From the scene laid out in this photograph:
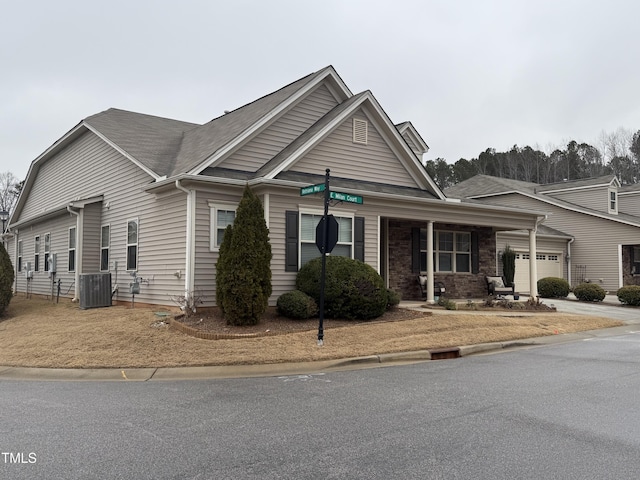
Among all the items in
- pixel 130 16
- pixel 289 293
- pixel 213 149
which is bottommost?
pixel 289 293

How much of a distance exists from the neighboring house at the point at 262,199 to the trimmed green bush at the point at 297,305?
1.06 metres

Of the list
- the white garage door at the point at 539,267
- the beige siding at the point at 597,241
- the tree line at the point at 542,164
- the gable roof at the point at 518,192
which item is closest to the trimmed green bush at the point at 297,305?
the white garage door at the point at 539,267

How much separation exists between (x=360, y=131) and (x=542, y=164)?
5510 cm

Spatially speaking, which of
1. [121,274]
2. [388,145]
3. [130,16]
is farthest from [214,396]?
[130,16]

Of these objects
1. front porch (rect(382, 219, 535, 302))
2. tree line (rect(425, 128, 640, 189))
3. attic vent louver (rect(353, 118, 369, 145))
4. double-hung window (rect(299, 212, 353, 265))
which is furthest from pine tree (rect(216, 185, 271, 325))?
tree line (rect(425, 128, 640, 189))

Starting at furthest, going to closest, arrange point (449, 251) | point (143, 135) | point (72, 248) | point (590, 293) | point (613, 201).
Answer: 1. point (613, 201)
2. point (590, 293)
3. point (449, 251)
4. point (72, 248)
5. point (143, 135)

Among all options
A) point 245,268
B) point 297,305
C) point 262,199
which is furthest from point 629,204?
point 245,268

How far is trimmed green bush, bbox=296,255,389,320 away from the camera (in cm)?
1212

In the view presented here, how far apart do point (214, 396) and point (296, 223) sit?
23.1 feet

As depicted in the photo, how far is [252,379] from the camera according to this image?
8.01 m

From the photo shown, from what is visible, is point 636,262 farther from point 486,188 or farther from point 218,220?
point 218,220

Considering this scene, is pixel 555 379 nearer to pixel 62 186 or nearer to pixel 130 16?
pixel 130 16

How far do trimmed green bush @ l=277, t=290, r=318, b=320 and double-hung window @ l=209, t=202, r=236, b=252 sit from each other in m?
2.26

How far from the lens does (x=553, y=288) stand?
22391 millimetres
